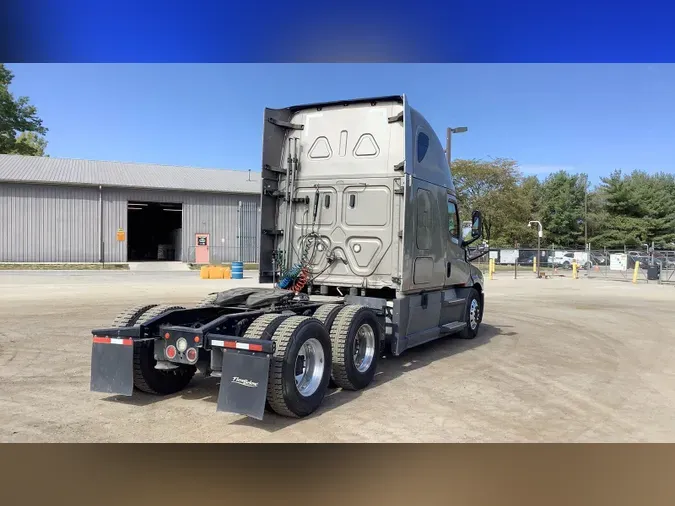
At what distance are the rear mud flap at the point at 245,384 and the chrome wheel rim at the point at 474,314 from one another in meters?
6.09

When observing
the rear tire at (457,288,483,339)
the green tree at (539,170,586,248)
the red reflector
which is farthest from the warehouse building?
the green tree at (539,170,586,248)

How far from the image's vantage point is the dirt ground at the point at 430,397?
5.24m

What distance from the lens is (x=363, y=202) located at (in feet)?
26.2

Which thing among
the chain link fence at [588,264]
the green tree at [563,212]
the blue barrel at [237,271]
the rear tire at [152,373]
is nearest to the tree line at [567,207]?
the green tree at [563,212]

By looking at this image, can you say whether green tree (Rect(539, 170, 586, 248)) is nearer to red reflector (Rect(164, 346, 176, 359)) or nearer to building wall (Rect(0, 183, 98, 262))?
building wall (Rect(0, 183, 98, 262))

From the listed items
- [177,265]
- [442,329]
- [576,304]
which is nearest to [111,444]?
[442,329]

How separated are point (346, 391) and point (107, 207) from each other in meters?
34.0

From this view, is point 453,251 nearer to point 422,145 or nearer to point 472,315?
point 472,315

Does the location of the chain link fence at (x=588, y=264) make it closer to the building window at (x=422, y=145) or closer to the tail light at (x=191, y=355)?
the building window at (x=422, y=145)

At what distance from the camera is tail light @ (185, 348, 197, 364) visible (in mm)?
5684

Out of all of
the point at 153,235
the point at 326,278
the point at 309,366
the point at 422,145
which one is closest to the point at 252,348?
the point at 309,366

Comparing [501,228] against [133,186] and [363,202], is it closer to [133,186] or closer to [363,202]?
[133,186]

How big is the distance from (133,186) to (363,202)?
1274 inches

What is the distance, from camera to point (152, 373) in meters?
6.16
